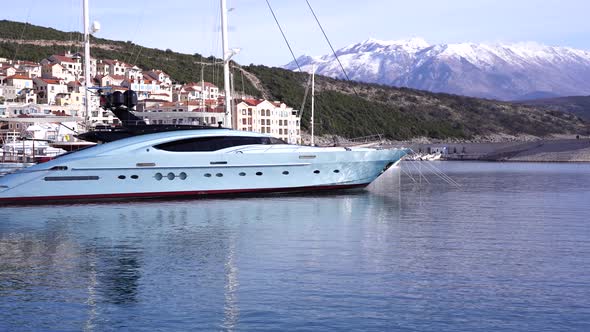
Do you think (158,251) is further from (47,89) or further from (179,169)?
(47,89)

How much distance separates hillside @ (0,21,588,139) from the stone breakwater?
502 inches

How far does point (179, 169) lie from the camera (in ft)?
99.9

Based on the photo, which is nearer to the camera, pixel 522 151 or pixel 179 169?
pixel 179 169

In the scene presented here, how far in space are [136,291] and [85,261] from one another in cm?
350

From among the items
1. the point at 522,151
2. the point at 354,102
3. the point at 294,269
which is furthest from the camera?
the point at 354,102

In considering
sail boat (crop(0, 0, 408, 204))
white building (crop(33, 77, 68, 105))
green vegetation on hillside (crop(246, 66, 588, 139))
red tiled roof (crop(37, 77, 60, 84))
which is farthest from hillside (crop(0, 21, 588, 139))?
sail boat (crop(0, 0, 408, 204))

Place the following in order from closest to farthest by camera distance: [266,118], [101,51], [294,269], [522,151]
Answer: [294,269] < [266,118] < [522,151] < [101,51]

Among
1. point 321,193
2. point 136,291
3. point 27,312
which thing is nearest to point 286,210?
point 321,193

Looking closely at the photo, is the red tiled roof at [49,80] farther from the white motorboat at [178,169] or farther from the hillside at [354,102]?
the white motorboat at [178,169]

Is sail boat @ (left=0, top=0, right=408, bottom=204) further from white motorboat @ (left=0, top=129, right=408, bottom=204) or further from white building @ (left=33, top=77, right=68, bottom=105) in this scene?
white building @ (left=33, top=77, right=68, bottom=105)

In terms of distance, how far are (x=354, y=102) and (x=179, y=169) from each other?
11312 cm

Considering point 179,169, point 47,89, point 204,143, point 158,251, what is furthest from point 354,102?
point 158,251

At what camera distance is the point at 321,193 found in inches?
1328

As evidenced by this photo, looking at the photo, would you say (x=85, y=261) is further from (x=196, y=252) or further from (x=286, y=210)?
(x=286, y=210)
